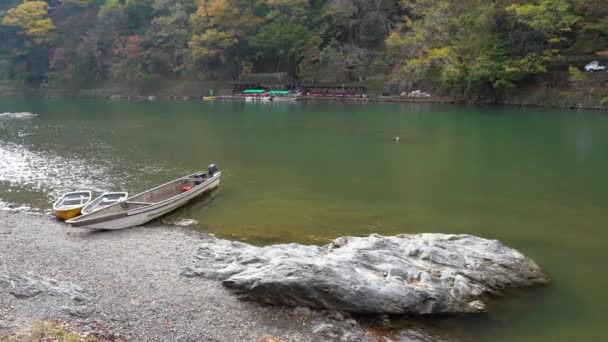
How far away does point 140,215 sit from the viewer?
17719 mm

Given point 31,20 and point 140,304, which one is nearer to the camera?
point 140,304

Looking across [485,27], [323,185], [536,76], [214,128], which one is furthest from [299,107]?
[323,185]

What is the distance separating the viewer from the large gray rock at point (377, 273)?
1092 centimetres

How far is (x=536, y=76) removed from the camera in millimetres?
56312

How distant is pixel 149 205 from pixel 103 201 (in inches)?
98.1

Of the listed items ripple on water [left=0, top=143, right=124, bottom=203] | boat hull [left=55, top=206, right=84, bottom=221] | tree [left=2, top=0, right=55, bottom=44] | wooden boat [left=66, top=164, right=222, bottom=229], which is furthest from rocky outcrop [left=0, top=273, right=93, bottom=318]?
tree [left=2, top=0, right=55, bottom=44]

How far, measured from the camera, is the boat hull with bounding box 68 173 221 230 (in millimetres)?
16828

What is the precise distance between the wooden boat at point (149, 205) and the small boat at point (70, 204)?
208 cm

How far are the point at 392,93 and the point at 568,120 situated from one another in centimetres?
3002

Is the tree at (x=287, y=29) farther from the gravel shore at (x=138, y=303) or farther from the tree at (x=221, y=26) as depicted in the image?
the gravel shore at (x=138, y=303)

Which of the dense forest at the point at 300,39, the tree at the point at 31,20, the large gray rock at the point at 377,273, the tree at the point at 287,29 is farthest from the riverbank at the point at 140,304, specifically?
the tree at the point at 31,20

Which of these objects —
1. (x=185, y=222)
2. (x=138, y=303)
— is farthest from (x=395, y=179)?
(x=138, y=303)

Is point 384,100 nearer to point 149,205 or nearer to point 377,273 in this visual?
point 149,205

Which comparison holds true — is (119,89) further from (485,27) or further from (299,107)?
(485,27)
